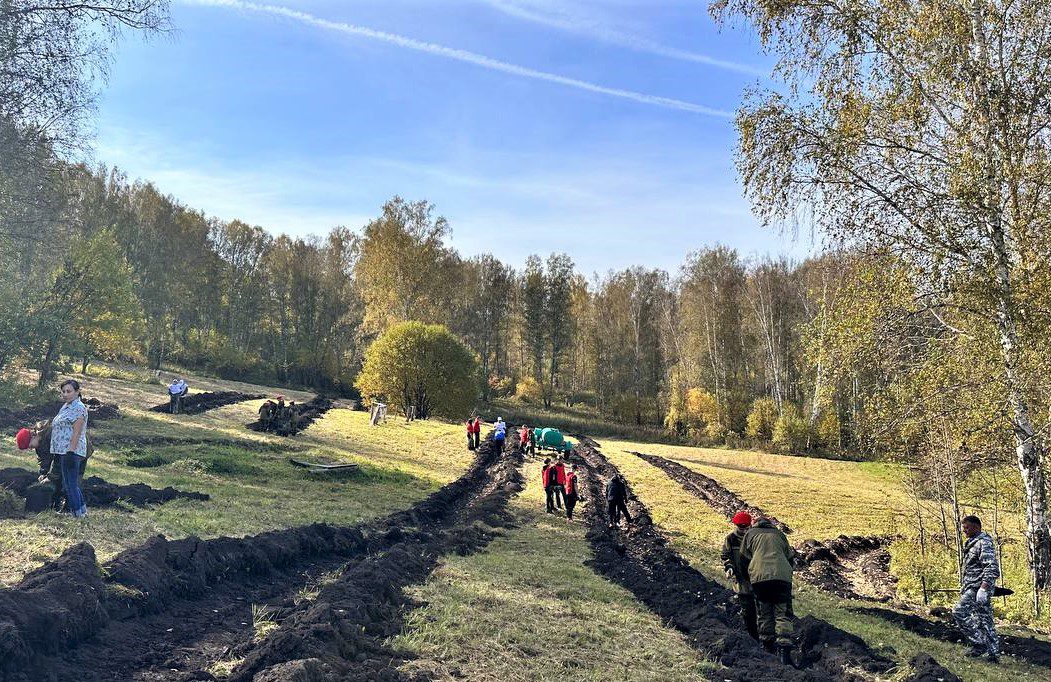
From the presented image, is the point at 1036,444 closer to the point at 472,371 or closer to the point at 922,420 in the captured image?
the point at 922,420

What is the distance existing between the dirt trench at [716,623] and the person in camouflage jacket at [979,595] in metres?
1.81

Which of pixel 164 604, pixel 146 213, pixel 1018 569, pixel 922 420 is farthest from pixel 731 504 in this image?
pixel 146 213

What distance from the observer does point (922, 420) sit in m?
11.9

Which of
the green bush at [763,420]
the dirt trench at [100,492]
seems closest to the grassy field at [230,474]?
the dirt trench at [100,492]

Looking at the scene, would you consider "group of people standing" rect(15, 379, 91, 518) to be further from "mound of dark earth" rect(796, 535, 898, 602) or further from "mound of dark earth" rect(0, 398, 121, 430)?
"mound of dark earth" rect(796, 535, 898, 602)

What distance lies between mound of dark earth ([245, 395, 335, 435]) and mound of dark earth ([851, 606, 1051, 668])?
24.8 meters

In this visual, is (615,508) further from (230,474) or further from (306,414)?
(306,414)

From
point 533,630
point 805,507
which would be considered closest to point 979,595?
point 533,630

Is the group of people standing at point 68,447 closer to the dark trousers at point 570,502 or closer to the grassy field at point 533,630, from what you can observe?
the grassy field at point 533,630

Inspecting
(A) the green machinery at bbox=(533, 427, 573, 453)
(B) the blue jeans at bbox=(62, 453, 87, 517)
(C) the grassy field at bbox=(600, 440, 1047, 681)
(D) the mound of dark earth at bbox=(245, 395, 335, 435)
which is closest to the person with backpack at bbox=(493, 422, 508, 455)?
(A) the green machinery at bbox=(533, 427, 573, 453)

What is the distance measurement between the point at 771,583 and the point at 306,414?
32.7m

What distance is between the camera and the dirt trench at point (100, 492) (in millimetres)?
10633

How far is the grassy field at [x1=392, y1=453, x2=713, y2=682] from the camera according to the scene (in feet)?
22.5

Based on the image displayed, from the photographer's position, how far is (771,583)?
8297mm
